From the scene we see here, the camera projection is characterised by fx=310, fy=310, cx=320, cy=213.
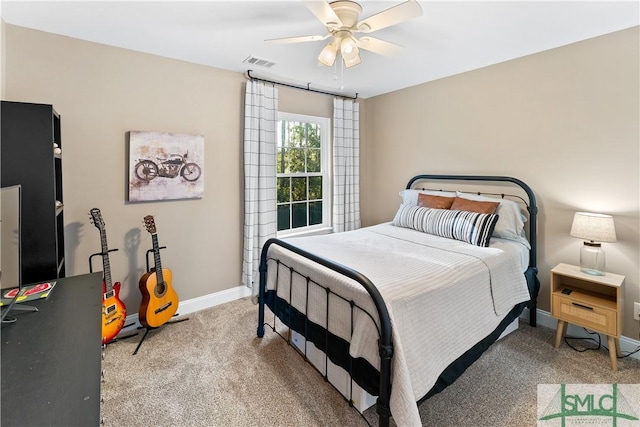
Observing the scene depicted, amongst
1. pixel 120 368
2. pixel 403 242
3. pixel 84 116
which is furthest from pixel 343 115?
pixel 120 368

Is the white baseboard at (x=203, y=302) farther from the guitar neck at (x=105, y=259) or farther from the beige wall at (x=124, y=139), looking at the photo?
the guitar neck at (x=105, y=259)

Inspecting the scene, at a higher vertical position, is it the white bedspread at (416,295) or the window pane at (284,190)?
the window pane at (284,190)

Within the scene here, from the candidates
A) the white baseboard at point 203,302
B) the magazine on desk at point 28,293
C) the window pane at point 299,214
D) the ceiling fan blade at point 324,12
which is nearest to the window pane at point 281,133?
the window pane at point 299,214

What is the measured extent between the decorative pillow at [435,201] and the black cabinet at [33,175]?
3101mm

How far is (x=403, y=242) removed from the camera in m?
2.75

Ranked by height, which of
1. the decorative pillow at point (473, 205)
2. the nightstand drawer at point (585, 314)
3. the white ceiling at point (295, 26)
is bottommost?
the nightstand drawer at point (585, 314)

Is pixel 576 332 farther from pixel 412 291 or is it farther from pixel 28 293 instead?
pixel 28 293

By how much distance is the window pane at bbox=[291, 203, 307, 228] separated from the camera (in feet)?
13.0

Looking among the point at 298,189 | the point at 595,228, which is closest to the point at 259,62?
the point at 298,189

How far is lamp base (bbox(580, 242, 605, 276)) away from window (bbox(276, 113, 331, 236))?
8.73 feet

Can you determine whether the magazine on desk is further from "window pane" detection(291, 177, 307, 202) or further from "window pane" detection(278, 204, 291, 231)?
"window pane" detection(291, 177, 307, 202)

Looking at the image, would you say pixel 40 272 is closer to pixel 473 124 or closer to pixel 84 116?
pixel 84 116

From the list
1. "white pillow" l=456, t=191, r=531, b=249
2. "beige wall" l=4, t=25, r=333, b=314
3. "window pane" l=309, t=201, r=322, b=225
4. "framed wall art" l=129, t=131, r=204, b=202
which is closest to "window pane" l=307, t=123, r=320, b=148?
"window pane" l=309, t=201, r=322, b=225

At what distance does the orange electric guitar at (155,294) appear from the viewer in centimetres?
254
